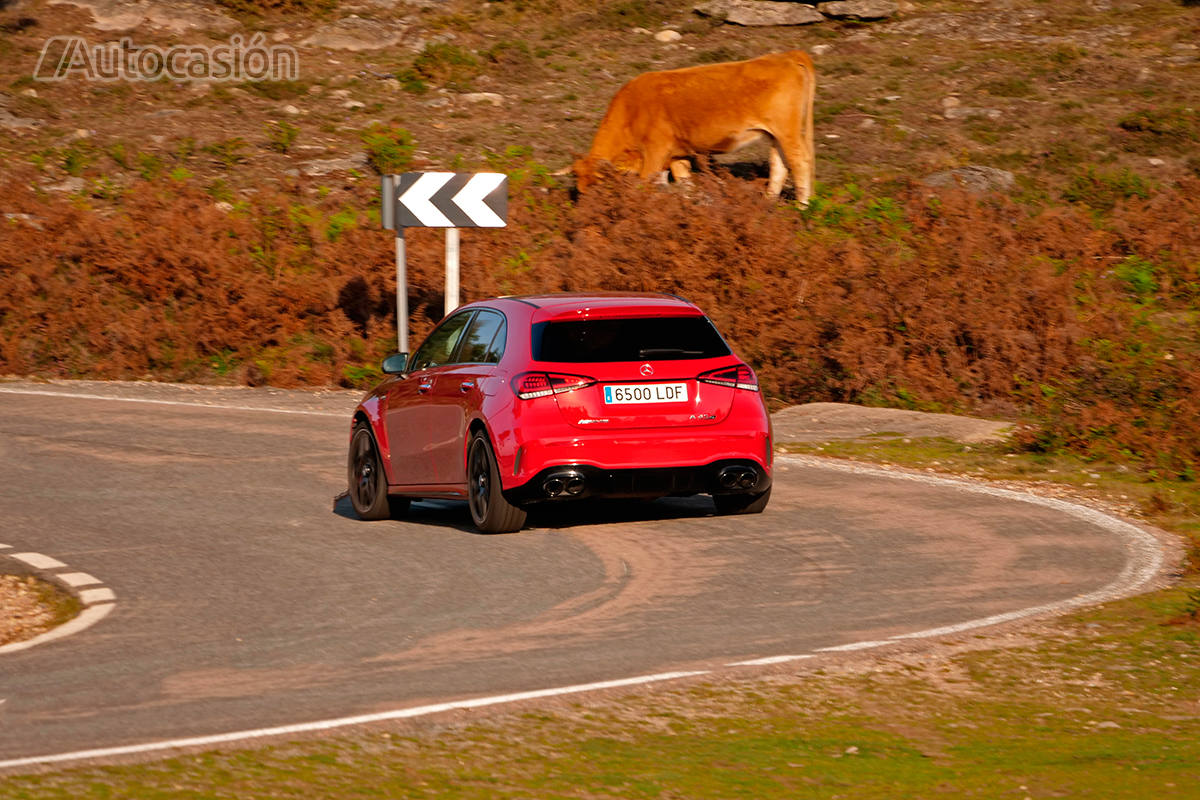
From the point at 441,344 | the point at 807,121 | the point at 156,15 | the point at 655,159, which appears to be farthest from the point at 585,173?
the point at 156,15

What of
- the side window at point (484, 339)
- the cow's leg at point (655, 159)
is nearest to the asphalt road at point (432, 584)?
the side window at point (484, 339)

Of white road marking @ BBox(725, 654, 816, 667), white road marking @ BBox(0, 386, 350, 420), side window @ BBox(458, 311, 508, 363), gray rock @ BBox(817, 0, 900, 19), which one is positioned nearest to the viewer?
white road marking @ BBox(725, 654, 816, 667)

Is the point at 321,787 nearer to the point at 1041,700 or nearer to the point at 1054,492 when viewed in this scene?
the point at 1041,700

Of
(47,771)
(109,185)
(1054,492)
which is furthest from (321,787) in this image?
(109,185)

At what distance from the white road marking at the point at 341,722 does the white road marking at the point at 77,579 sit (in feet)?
13.5

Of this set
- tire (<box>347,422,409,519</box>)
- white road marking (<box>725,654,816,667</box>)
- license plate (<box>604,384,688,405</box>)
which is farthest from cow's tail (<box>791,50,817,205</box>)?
white road marking (<box>725,654,816,667</box>)

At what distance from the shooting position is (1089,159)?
3278 cm

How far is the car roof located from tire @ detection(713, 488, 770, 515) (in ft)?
4.54

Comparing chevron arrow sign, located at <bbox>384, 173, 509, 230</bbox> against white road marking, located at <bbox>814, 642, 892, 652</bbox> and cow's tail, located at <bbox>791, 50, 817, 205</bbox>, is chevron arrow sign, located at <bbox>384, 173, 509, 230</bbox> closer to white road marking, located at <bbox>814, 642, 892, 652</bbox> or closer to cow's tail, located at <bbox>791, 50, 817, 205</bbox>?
cow's tail, located at <bbox>791, 50, 817, 205</bbox>

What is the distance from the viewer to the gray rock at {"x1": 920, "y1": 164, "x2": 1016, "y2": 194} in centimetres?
2964

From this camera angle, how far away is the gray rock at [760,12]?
43875 mm

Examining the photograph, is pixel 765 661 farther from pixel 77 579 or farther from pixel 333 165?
pixel 333 165

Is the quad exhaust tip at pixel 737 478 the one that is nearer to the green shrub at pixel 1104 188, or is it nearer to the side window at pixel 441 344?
the side window at pixel 441 344

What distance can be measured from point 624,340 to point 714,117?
17952 millimetres
